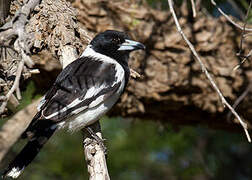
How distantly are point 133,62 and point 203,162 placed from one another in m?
1.58

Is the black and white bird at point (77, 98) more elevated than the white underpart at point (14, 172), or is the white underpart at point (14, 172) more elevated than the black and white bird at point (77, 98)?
the black and white bird at point (77, 98)

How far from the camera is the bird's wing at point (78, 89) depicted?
2.98 m

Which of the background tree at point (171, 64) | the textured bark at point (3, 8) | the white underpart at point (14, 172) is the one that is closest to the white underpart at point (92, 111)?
the white underpart at point (14, 172)

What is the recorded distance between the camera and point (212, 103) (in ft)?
14.5

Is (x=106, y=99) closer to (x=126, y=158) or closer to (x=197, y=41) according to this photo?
(x=197, y=41)

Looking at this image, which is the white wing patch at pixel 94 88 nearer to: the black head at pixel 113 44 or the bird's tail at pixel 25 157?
the black head at pixel 113 44

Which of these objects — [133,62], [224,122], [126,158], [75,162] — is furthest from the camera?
[126,158]

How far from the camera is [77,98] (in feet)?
10.1

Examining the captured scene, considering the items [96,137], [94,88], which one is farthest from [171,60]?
[96,137]

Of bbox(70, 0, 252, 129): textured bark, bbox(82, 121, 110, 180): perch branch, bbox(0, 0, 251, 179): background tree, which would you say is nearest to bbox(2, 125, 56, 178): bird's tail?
bbox(82, 121, 110, 180): perch branch

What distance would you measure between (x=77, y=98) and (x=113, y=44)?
649 millimetres

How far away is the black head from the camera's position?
3543 mm

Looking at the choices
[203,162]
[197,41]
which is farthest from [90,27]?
[203,162]

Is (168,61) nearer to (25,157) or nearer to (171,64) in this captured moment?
(171,64)
